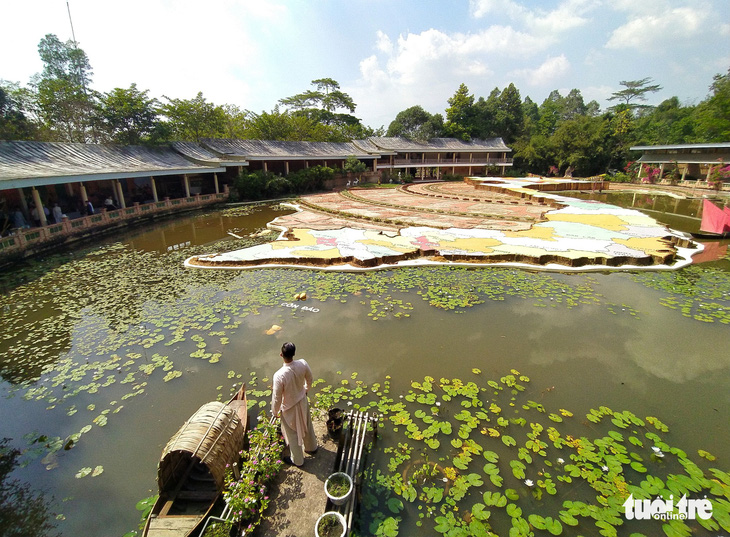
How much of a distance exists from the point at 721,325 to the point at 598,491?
708 cm

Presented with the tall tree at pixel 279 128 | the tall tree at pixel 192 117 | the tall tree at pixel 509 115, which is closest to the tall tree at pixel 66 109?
the tall tree at pixel 192 117

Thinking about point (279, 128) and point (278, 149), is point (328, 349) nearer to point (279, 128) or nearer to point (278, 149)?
point (278, 149)

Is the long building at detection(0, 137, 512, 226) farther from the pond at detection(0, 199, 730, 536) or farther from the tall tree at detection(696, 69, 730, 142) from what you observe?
the tall tree at detection(696, 69, 730, 142)

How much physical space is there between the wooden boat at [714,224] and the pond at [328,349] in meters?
6.24

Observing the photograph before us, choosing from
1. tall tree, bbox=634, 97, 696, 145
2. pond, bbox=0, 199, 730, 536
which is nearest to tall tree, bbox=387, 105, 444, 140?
tall tree, bbox=634, 97, 696, 145

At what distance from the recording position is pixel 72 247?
15508mm

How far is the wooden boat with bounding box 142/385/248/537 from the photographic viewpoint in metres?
3.68

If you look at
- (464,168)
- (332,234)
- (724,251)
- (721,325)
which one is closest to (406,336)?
(721,325)

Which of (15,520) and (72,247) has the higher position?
(72,247)

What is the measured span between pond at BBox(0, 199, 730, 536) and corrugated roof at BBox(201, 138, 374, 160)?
69.1ft

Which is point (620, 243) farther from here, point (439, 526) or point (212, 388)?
point (212, 388)

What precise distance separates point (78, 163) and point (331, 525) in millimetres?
23332

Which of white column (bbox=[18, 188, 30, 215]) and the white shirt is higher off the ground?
white column (bbox=[18, 188, 30, 215])

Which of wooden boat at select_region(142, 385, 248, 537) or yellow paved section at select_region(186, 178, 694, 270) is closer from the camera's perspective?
wooden boat at select_region(142, 385, 248, 537)
